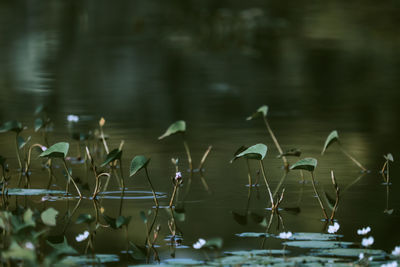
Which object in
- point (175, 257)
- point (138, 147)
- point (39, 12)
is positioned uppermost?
point (175, 257)

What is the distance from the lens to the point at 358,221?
3.16 meters

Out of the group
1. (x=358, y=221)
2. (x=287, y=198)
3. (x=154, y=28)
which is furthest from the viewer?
(x=154, y=28)

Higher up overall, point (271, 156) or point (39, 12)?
point (271, 156)

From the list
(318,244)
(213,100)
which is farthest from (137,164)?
(213,100)

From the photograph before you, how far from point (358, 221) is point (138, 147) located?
1.86 metres

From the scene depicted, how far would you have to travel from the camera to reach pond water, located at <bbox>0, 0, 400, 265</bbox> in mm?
3312

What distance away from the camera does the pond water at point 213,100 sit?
331 cm

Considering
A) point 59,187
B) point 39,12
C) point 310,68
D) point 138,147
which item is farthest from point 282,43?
point 59,187

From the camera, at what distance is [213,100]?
6957 mm

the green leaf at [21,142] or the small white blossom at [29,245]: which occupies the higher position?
the small white blossom at [29,245]

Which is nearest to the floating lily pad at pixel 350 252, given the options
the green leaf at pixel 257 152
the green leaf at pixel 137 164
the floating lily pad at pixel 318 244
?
the floating lily pad at pixel 318 244

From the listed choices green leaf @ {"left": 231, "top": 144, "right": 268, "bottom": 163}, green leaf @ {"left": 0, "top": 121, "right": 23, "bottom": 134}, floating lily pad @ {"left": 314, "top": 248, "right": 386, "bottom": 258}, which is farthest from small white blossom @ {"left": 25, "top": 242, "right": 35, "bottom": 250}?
green leaf @ {"left": 0, "top": 121, "right": 23, "bottom": 134}

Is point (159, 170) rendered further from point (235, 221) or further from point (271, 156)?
point (235, 221)

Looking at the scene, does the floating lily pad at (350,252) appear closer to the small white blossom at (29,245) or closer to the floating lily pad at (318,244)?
the floating lily pad at (318,244)
